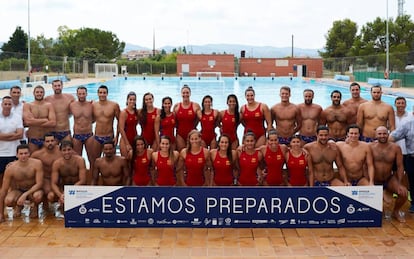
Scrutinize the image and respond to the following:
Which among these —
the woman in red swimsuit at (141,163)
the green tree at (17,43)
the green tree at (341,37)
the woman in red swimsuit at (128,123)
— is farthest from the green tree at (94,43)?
the woman in red swimsuit at (141,163)

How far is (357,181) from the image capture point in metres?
6.13

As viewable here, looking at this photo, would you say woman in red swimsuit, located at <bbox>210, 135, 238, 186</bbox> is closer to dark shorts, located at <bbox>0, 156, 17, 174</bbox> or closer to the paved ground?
the paved ground

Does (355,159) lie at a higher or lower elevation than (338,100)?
lower

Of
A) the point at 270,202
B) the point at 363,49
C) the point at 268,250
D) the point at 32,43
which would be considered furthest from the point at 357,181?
the point at 32,43

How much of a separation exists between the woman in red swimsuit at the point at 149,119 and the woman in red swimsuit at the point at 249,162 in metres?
1.54

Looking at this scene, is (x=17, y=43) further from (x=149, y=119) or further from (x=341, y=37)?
(x=149, y=119)

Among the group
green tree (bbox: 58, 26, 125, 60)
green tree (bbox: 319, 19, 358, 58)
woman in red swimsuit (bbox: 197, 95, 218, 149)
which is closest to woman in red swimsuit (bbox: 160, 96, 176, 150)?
woman in red swimsuit (bbox: 197, 95, 218, 149)

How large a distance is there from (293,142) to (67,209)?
9.10 feet

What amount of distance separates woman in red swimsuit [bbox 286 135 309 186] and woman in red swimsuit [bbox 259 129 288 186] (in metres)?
0.10

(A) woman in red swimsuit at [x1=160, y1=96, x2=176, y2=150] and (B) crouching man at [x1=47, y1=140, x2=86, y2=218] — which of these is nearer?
(B) crouching man at [x1=47, y1=140, x2=86, y2=218]

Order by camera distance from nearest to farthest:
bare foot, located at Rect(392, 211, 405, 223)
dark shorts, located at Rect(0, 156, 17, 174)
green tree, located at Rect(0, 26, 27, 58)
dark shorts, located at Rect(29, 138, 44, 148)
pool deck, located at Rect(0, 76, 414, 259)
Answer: pool deck, located at Rect(0, 76, 414, 259) → bare foot, located at Rect(392, 211, 405, 223) → dark shorts, located at Rect(0, 156, 17, 174) → dark shorts, located at Rect(29, 138, 44, 148) → green tree, located at Rect(0, 26, 27, 58)

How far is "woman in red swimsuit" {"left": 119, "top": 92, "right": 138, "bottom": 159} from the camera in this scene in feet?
23.1

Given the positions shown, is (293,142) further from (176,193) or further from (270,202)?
(176,193)

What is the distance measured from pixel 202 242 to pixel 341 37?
52049mm
